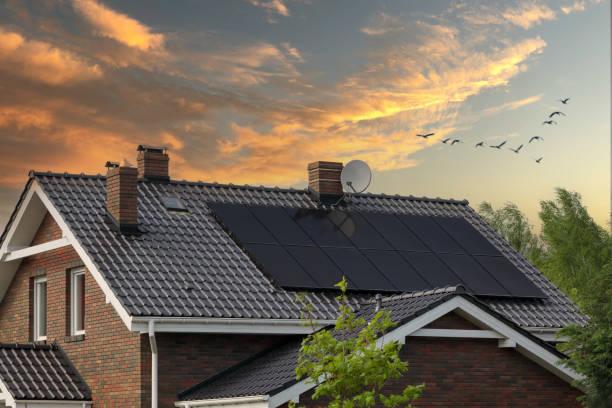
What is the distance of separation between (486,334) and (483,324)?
0.26 metres

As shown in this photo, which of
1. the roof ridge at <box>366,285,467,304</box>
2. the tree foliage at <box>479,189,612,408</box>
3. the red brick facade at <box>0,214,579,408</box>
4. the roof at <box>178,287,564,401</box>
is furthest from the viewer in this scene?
the tree foliage at <box>479,189,612,408</box>

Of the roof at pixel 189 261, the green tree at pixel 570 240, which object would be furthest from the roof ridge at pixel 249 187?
the green tree at pixel 570 240

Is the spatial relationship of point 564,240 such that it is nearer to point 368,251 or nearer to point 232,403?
point 368,251

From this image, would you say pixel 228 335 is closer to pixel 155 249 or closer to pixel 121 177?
pixel 155 249

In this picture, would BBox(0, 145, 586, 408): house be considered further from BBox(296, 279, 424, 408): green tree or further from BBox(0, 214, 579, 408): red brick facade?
BBox(296, 279, 424, 408): green tree

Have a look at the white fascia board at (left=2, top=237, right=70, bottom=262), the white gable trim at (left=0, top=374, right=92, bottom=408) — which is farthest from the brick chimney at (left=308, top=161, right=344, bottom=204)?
the white gable trim at (left=0, top=374, right=92, bottom=408)

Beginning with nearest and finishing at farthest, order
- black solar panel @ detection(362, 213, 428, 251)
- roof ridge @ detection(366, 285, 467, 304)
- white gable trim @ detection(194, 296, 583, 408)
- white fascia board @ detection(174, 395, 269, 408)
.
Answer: white fascia board @ detection(174, 395, 269, 408) → white gable trim @ detection(194, 296, 583, 408) → roof ridge @ detection(366, 285, 467, 304) → black solar panel @ detection(362, 213, 428, 251)

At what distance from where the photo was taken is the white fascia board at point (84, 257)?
23422 mm

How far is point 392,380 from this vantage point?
78.2 ft

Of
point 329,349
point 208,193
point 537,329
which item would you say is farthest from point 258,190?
point 329,349

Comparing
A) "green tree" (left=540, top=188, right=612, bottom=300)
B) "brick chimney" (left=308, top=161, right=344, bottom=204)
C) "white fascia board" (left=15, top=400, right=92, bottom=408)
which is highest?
"green tree" (left=540, top=188, right=612, bottom=300)

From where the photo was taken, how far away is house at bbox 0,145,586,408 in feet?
78.5

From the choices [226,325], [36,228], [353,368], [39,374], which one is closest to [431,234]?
[226,325]

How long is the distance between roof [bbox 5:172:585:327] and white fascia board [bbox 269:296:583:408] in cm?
270
